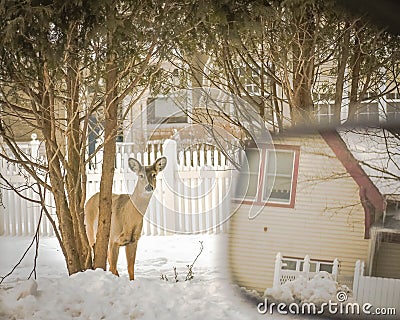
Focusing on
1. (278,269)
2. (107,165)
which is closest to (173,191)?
(107,165)

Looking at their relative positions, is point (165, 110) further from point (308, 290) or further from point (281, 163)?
point (308, 290)

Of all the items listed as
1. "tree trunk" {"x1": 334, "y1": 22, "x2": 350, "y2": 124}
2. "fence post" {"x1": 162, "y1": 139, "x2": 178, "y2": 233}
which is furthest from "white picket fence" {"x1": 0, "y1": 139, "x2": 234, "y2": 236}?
"tree trunk" {"x1": 334, "y1": 22, "x2": 350, "y2": 124}

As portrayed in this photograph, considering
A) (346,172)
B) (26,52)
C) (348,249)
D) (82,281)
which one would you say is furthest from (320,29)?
(82,281)

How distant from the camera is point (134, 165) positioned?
0.95 m

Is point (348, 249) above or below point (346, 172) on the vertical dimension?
below

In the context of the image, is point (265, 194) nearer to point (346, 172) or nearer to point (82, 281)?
point (346, 172)

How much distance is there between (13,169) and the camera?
97 cm

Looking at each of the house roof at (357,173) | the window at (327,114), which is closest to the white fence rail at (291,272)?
the house roof at (357,173)

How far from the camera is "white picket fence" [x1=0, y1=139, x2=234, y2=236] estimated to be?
3.09 ft

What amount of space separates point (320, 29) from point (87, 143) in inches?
17.9

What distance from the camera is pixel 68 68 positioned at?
92cm

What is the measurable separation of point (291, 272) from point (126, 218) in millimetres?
307

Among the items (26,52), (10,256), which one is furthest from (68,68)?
(10,256)

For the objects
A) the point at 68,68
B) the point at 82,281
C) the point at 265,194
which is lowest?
the point at 82,281
